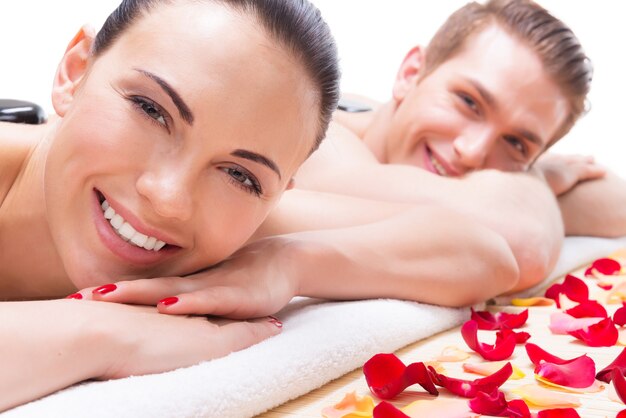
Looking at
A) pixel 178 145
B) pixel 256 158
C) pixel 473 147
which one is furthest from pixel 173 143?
pixel 473 147

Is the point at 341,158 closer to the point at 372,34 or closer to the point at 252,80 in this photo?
the point at 252,80

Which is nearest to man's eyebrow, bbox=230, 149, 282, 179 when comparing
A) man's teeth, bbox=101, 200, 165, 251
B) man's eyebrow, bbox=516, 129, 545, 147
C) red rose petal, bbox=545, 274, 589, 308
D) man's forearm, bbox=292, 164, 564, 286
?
man's teeth, bbox=101, 200, 165, 251

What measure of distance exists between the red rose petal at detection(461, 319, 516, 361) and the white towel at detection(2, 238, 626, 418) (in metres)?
0.10

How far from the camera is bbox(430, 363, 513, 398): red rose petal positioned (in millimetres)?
1068

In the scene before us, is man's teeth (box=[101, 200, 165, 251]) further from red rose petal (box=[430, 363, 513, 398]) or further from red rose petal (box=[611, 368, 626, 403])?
red rose petal (box=[611, 368, 626, 403])

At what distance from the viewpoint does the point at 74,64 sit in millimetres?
1271

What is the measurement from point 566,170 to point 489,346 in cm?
133

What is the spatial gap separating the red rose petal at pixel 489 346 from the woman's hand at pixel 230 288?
276 mm

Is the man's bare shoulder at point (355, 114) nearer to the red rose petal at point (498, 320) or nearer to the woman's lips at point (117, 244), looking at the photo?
the red rose petal at point (498, 320)

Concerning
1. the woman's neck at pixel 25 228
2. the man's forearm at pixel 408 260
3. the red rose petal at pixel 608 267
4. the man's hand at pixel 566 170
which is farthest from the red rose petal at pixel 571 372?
the man's hand at pixel 566 170

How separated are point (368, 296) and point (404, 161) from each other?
845 mm

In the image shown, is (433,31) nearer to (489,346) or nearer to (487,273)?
(487,273)

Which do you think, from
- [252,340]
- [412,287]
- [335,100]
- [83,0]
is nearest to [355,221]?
[412,287]

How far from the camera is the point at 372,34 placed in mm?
3590
